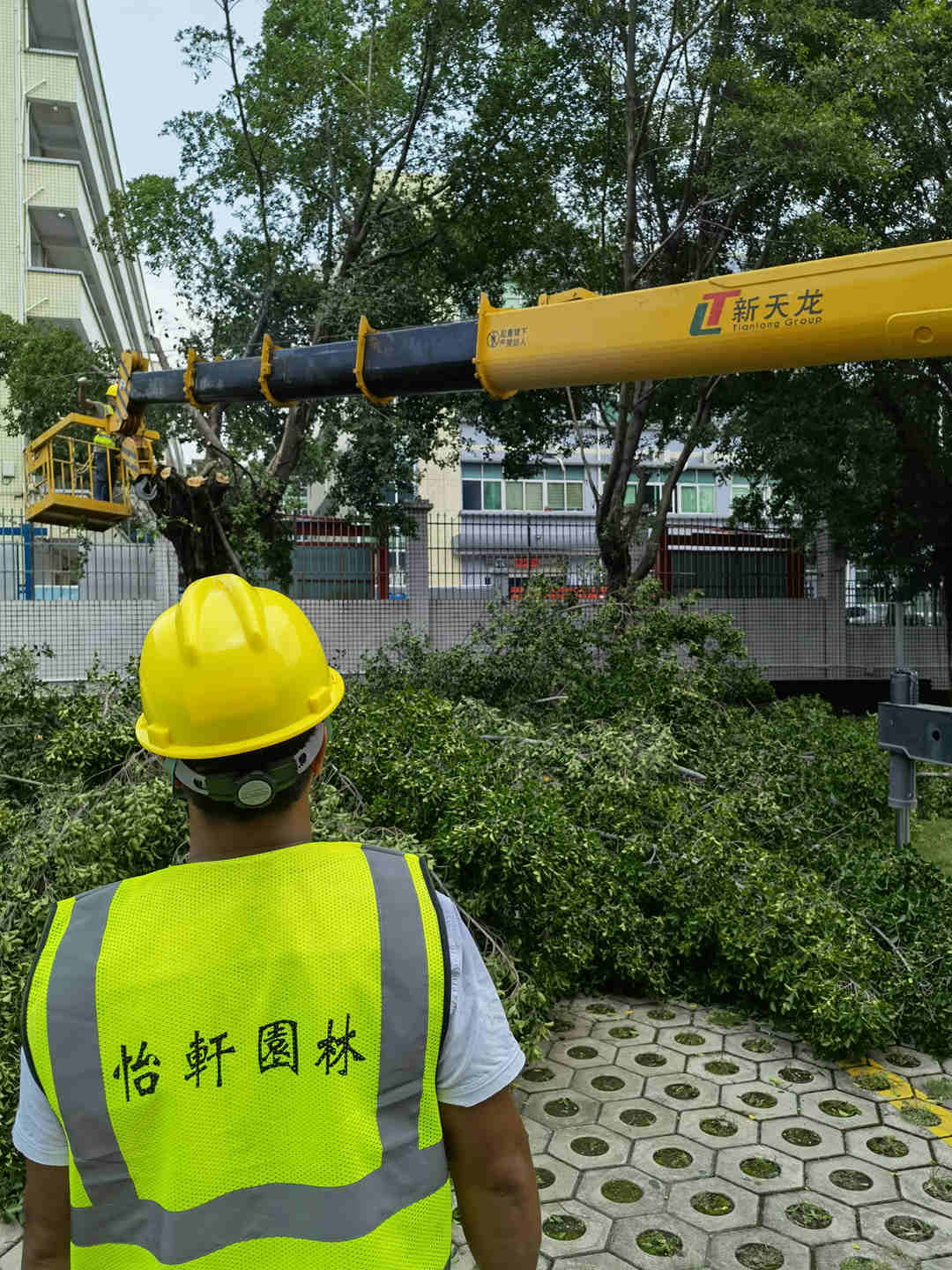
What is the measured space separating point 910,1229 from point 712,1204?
0.60 meters

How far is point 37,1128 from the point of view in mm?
1264

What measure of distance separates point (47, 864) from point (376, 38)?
11908 mm

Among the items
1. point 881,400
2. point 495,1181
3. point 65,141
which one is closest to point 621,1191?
point 495,1181

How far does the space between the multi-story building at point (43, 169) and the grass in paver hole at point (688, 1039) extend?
19049 mm

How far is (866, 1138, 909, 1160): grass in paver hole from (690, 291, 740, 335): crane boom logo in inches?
155

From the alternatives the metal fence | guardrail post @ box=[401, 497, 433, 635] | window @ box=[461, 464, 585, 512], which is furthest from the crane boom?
window @ box=[461, 464, 585, 512]

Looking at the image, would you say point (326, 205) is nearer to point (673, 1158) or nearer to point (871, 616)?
point (871, 616)

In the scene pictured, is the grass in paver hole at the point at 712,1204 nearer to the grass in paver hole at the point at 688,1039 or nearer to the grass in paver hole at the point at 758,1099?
the grass in paver hole at the point at 758,1099

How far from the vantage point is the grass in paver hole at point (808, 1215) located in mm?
3152

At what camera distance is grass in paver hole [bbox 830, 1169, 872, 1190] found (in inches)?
132

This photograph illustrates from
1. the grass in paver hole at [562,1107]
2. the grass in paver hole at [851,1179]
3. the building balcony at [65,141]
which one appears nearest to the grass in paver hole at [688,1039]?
the grass in paver hole at [562,1107]

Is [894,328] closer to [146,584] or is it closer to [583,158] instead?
[583,158]

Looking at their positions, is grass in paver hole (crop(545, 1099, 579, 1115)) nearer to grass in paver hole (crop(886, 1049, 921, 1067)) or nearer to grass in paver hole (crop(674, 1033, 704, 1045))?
grass in paver hole (crop(674, 1033, 704, 1045))

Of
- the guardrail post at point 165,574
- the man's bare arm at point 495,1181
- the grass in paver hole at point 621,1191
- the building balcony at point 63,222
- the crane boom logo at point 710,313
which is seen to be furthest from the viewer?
the building balcony at point 63,222
